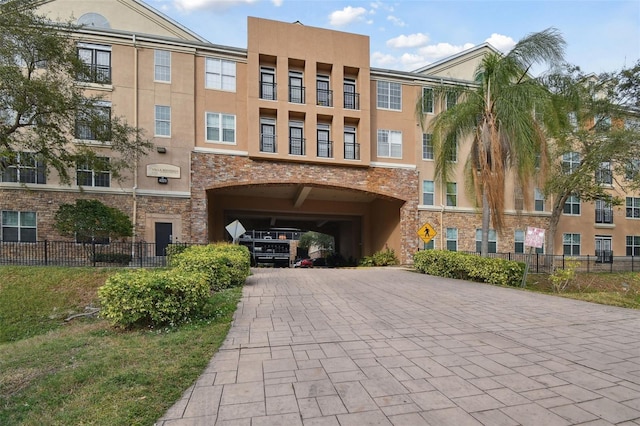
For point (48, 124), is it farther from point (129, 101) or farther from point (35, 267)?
point (35, 267)

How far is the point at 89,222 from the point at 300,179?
1014 centimetres

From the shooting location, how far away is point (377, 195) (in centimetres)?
2072

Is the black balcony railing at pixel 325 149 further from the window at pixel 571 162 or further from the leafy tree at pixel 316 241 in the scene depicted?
the leafy tree at pixel 316 241

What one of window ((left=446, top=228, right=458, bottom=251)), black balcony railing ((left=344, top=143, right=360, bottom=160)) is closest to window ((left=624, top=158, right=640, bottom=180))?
window ((left=446, top=228, right=458, bottom=251))

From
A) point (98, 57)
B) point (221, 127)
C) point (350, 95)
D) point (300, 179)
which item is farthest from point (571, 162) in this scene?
point (98, 57)

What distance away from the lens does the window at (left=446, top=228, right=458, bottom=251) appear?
21828 millimetres

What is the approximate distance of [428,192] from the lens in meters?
21.8

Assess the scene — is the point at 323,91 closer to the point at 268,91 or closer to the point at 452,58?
the point at 268,91

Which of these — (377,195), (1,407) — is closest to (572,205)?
(377,195)

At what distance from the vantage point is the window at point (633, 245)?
1035 inches

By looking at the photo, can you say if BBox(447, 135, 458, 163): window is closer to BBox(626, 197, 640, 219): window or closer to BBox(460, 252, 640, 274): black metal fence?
BBox(460, 252, 640, 274): black metal fence

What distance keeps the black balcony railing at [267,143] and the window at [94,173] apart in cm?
746

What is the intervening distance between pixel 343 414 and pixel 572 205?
2864cm

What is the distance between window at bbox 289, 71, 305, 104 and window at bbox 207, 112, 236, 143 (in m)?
3.56
